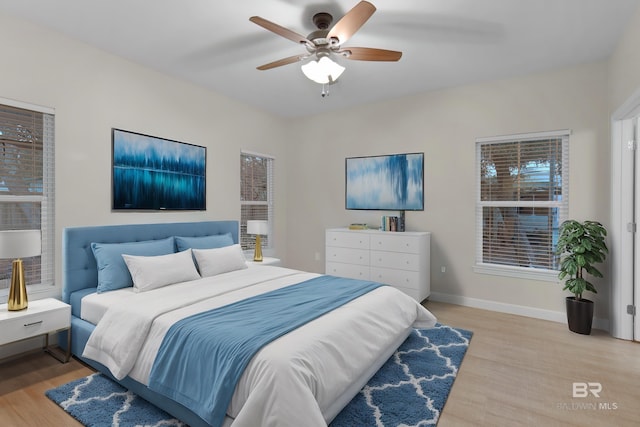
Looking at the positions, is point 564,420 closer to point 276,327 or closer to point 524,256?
point 276,327

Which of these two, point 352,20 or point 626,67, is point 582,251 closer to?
point 626,67

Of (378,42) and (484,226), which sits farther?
(484,226)

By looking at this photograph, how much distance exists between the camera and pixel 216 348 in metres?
1.84

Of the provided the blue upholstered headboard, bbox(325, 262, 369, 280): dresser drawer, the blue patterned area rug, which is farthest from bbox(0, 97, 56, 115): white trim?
bbox(325, 262, 369, 280): dresser drawer

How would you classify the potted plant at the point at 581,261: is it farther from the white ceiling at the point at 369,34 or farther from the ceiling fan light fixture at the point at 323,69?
the ceiling fan light fixture at the point at 323,69

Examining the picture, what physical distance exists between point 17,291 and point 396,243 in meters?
3.67

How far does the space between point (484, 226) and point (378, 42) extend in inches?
101

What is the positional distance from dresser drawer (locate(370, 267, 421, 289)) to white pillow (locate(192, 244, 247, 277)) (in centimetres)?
172

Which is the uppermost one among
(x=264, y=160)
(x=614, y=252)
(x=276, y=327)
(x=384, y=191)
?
(x=264, y=160)

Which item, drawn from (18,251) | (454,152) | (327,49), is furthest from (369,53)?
(18,251)

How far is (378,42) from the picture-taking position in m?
3.13

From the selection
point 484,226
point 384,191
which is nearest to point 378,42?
point 384,191

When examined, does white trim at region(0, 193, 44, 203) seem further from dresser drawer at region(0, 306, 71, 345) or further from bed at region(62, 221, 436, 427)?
dresser drawer at region(0, 306, 71, 345)

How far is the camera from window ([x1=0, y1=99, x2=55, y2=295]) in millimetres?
2775
